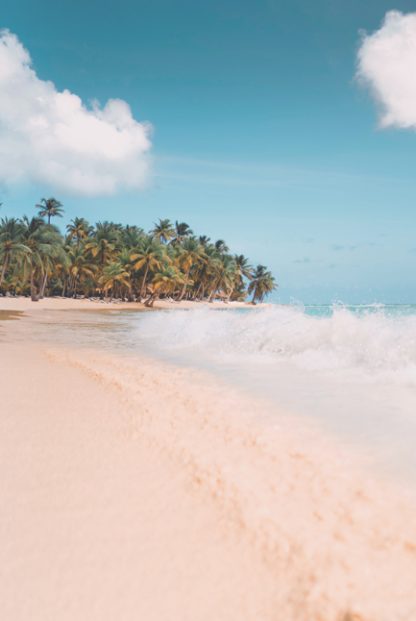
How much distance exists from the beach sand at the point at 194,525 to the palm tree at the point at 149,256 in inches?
1808

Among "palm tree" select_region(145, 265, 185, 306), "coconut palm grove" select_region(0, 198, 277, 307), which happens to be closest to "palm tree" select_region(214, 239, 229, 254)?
"coconut palm grove" select_region(0, 198, 277, 307)

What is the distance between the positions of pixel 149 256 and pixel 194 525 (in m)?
47.8

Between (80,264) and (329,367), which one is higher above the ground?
(80,264)

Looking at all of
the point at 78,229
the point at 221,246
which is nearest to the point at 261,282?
the point at 221,246

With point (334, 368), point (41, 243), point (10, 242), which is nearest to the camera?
point (334, 368)

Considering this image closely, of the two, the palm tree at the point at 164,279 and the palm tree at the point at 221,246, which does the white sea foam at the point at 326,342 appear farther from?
the palm tree at the point at 221,246

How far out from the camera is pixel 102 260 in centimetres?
5459

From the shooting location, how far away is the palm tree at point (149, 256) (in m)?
48.8

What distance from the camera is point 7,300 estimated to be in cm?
4019

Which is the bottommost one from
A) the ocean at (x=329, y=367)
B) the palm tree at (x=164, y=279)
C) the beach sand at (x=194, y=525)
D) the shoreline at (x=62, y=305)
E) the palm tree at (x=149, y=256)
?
the shoreline at (x=62, y=305)

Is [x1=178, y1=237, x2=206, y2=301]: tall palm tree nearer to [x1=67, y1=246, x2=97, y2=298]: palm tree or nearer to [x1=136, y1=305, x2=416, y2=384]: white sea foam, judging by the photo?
[x1=67, y1=246, x2=97, y2=298]: palm tree

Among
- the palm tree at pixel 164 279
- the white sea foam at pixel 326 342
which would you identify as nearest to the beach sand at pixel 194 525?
the white sea foam at pixel 326 342

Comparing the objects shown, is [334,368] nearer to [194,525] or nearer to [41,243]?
[194,525]

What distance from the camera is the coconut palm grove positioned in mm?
39938
